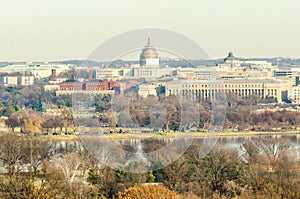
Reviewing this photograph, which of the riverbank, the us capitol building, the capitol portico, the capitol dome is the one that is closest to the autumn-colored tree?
the capitol dome

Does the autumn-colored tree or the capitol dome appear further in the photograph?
the capitol dome

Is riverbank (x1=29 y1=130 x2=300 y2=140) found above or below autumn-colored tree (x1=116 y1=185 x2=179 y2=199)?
below

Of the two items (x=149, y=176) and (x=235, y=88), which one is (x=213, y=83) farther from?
(x=149, y=176)

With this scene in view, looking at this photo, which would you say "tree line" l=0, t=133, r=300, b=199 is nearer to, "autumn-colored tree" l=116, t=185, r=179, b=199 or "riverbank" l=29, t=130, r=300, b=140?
"autumn-colored tree" l=116, t=185, r=179, b=199

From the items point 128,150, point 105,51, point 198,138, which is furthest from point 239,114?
point 105,51

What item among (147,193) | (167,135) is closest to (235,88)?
(167,135)

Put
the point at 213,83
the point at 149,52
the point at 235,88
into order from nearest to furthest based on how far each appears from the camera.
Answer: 1. the point at 149,52
2. the point at 213,83
3. the point at 235,88

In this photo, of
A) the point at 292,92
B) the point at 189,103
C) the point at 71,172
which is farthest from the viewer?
the point at 292,92

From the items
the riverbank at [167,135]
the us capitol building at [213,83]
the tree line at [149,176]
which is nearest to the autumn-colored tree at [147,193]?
the tree line at [149,176]

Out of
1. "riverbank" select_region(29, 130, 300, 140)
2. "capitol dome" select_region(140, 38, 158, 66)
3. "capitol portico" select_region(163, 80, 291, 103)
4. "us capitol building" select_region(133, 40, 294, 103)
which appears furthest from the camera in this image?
"capitol portico" select_region(163, 80, 291, 103)

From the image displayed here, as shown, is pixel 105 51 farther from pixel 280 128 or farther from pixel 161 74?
pixel 161 74

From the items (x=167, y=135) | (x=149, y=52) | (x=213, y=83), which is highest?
(x=149, y=52)
